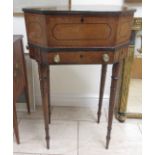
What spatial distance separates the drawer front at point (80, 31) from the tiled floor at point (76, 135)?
740mm

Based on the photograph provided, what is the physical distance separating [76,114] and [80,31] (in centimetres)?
95

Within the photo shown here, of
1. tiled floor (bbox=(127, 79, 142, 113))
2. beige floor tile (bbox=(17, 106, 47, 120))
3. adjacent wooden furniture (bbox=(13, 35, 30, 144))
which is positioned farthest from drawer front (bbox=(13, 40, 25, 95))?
tiled floor (bbox=(127, 79, 142, 113))

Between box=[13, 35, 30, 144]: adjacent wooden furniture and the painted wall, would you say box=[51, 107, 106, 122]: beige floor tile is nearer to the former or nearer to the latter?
the painted wall

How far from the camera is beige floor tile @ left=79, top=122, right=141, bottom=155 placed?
4.69ft

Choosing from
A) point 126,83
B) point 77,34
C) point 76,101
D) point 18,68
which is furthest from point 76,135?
point 77,34

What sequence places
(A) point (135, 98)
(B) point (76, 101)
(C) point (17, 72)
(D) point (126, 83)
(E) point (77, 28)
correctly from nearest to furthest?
(E) point (77, 28)
(C) point (17, 72)
(D) point (126, 83)
(A) point (135, 98)
(B) point (76, 101)

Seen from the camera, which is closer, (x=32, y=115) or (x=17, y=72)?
(x=17, y=72)

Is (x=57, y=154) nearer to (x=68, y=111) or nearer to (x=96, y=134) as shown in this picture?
(x=96, y=134)

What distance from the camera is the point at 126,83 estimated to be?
1640 mm

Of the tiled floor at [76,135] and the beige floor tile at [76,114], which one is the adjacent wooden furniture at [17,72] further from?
the beige floor tile at [76,114]

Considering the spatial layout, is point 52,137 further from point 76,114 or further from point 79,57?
point 79,57

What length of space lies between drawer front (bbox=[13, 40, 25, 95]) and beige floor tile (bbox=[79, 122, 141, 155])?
1.90ft

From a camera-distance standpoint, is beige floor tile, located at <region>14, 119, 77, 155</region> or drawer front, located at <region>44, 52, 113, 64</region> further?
beige floor tile, located at <region>14, 119, 77, 155</region>

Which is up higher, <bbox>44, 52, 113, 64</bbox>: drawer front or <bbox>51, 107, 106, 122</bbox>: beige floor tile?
<bbox>44, 52, 113, 64</bbox>: drawer front
